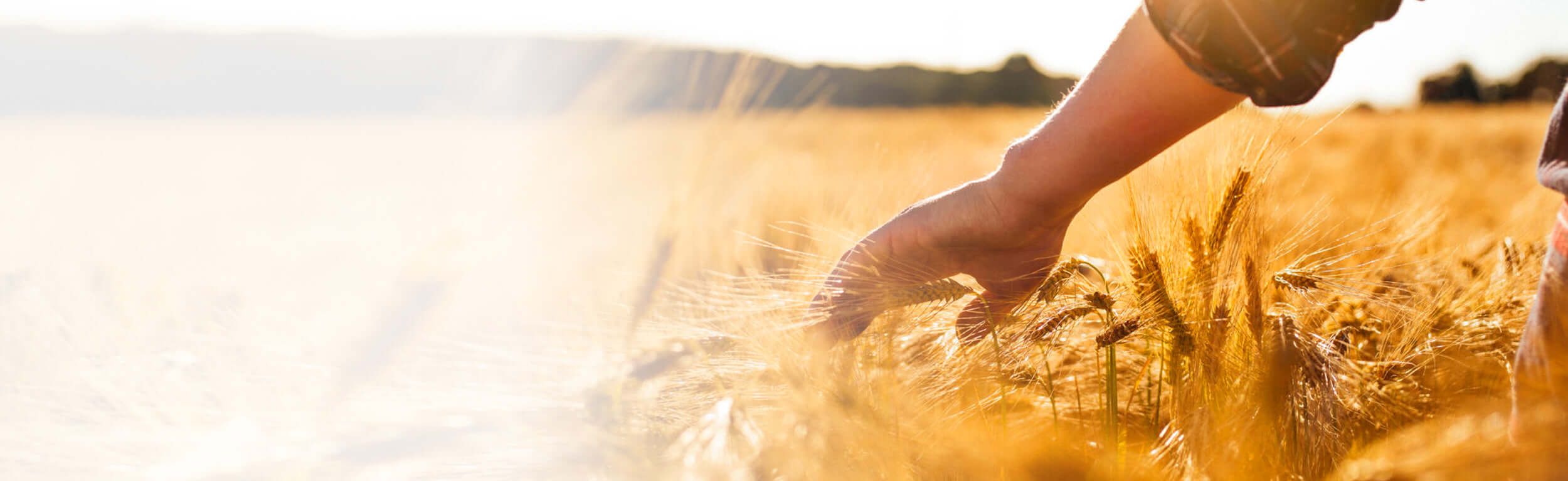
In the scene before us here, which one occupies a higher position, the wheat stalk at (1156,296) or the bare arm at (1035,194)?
the bare arm at (1035,194)

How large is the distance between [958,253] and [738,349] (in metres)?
0.24

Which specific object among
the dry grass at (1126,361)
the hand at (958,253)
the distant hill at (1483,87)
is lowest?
the dry grass at (1126,361)

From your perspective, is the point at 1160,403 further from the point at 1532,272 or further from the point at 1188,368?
the point at 1532,272

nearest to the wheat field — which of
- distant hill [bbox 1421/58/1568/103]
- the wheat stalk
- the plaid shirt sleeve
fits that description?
the wheat stalk

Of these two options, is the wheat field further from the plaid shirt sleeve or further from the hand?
the plaid shirt sleeve

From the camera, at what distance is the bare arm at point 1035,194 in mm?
660

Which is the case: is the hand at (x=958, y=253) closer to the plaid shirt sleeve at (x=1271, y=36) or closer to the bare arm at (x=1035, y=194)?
the bare arm at (x=1035, y=194)

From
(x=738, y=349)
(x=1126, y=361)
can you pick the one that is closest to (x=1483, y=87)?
(x=1126, y=361)

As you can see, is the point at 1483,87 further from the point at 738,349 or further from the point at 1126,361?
the point at 738,349

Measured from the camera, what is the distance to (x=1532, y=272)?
97 cm

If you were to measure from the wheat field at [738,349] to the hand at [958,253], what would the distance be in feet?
0.09

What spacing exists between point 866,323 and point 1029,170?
0.68ft

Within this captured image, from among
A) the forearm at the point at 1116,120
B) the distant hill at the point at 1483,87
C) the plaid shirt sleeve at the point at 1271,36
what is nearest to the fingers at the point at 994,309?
the forearm at the point at 1116,120

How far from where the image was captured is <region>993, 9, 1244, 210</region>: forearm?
25.6 inches
